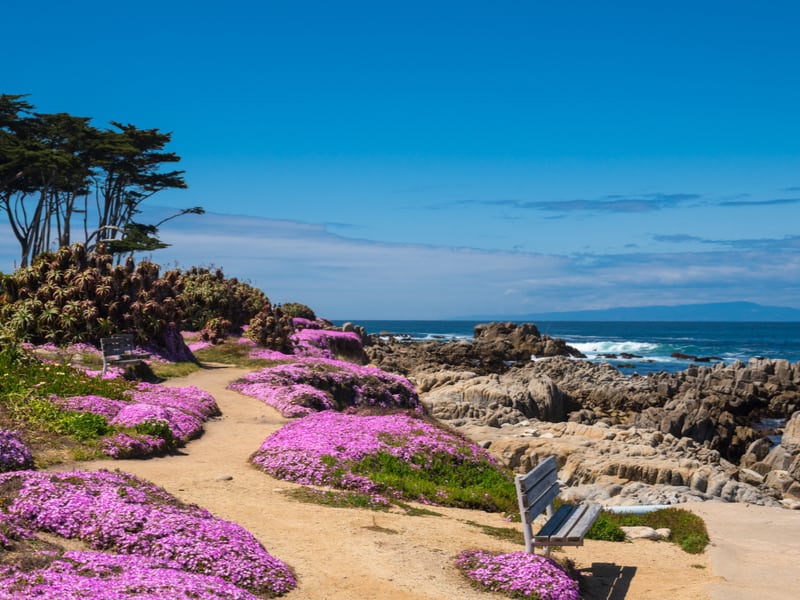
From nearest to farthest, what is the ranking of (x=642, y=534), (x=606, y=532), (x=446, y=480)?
(x=606, y=532), (x=642, y=534), (x=446, y=480)

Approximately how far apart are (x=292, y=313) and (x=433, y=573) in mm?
42548

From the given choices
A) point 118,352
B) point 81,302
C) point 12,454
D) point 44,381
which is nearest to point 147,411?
point 44,381

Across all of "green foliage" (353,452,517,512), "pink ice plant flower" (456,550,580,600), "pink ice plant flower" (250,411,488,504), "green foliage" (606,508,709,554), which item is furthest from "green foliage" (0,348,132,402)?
"green foliage" (606,508,709,554)

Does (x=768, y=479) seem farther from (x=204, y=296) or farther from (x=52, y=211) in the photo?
(x=52, y=211)

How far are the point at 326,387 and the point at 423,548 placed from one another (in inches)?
644

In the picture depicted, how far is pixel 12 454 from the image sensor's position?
494 inches

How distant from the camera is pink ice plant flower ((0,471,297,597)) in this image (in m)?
9.02

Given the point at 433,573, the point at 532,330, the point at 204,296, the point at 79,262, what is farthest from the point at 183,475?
the point at 532,330

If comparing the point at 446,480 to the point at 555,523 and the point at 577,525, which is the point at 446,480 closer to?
the point at 555,523

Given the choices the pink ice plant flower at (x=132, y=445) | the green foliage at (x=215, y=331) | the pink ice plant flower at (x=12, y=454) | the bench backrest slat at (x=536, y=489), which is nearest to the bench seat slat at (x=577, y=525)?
the bench backrest slat at (x=536, y=489)

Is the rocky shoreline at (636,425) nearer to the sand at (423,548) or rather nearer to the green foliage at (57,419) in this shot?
the sand at (423,548)

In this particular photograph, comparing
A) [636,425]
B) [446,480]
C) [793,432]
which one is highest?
[446,480]

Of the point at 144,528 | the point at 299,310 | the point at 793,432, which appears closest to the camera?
the point at 144,528

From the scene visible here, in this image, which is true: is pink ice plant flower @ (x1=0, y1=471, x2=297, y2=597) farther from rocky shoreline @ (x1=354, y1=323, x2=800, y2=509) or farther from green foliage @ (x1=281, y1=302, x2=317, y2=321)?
green foliage @ (x1=281, y1=302, x2=317, y2=321)
